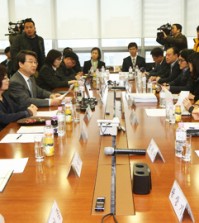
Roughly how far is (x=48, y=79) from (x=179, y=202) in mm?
3818

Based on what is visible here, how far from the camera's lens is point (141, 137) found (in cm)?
228

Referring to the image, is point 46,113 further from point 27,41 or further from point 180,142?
point 27,41

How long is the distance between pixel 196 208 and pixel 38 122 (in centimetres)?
158

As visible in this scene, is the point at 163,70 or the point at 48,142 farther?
the point at 163,70

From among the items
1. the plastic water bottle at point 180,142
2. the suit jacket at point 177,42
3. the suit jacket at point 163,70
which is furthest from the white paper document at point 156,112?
the suit jacket at point 163,70

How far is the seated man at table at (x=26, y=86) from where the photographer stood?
3420mm

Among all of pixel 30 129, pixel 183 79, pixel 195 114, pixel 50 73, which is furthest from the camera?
pixel 50 73

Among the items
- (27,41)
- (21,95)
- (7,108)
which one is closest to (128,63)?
(27,41)

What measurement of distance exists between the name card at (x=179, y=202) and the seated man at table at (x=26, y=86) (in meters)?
2.26

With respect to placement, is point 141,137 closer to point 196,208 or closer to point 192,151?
point 192,151

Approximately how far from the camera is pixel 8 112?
3070 mm

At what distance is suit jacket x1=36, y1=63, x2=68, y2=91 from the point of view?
487 cm

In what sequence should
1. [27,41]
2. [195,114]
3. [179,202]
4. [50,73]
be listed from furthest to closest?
[27,41] → [50,73] → [195,114] → [179,202]

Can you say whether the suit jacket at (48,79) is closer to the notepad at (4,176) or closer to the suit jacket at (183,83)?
the suit jacket at (183,83)
